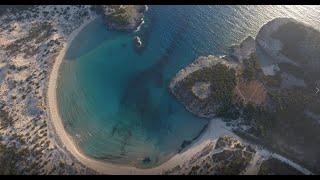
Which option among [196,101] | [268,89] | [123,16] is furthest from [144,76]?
[268,89]

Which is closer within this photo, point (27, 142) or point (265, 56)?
point (27, 142)

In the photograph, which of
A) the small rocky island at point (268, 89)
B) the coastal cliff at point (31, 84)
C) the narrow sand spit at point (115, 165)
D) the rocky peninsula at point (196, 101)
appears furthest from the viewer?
the small rocky island at point (268, 89)

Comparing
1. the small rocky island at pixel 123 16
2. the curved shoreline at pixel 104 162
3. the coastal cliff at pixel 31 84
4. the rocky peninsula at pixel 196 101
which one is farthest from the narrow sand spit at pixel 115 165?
the small rocky island at pixel 123 16

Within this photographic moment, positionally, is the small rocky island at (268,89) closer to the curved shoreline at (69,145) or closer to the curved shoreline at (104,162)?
the curved shoreline at (104,162)

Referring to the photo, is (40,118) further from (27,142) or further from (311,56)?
(311,56)

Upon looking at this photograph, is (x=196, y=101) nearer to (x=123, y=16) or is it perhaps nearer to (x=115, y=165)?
(x=115, y=165)

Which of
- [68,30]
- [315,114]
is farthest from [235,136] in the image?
[68,30]
